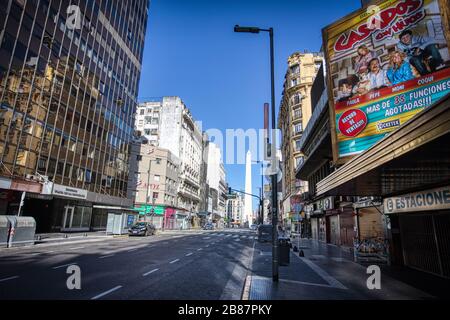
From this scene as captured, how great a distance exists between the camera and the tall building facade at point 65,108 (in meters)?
23.5

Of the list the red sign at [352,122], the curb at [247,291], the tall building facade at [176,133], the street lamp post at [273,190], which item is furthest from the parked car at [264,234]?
the tall building facade at [176,133]

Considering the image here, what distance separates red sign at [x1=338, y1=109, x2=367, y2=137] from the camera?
41.5 ft

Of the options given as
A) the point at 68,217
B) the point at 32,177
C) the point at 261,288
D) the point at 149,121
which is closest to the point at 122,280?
the point at 261,288

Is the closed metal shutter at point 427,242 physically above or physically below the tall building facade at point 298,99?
below

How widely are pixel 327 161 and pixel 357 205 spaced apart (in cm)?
875

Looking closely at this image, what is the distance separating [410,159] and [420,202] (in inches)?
193

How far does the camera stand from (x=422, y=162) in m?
7.15

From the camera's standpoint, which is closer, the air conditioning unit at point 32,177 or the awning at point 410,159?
the awning at point 410,159

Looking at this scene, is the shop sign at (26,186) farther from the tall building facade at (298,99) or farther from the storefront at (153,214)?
the tall building facade at (298,99)

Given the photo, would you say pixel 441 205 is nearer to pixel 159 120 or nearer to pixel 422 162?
pixel 422 162

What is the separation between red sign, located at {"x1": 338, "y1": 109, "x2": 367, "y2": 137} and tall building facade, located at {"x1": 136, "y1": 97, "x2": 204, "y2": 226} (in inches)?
2206

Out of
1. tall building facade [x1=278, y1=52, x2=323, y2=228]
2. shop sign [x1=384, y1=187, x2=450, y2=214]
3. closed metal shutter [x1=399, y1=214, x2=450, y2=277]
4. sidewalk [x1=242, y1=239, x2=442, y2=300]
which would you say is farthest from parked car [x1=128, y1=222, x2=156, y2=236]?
closed metal shutter [x1=399, y1=214, x2=450, y2=277]

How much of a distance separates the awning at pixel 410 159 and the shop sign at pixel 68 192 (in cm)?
2659

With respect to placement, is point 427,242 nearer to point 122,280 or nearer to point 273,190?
point 273,190
